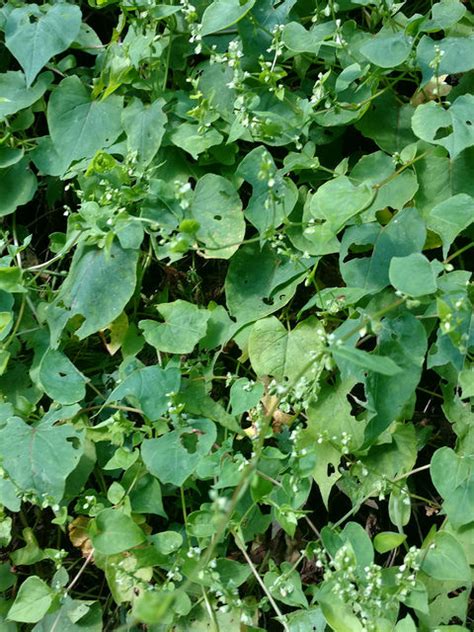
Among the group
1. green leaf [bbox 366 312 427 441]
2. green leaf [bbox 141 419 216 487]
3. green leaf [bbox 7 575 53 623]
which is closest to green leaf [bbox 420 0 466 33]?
green leaf [bbox 366 312 427 441]

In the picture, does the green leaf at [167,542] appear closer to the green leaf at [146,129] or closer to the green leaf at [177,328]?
the green leaf at [177,328]

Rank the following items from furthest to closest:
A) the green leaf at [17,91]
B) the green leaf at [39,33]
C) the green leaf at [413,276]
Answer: the green leaf at [17,91], the green leaf at [39,33], the green leaf at [413,276]

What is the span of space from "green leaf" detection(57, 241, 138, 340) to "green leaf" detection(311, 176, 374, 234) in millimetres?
396

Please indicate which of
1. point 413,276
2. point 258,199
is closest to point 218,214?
point 258,199

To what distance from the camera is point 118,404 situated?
157cm

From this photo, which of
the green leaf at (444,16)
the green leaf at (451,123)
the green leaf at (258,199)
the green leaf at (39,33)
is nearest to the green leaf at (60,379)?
the green leaf at (258,199)

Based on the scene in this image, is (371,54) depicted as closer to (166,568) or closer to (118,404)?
(118,404)

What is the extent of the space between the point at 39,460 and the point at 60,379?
0.17 m

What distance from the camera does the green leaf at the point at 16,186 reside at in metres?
1.78

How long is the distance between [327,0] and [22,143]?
713mm

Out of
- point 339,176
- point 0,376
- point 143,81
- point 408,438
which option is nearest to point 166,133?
point 143,81

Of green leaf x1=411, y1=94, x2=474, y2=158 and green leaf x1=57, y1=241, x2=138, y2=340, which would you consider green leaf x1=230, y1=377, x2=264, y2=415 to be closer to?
green leaf x1=57, y1=241, x2=138, y2=340

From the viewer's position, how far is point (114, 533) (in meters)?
1.41

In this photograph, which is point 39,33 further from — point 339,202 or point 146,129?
point 339,202
